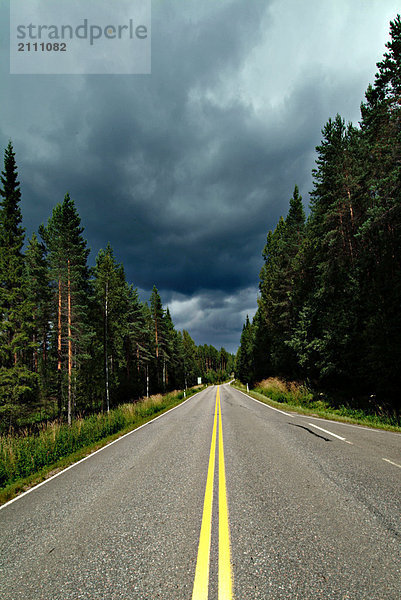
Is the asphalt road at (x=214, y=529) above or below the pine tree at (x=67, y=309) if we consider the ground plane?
below

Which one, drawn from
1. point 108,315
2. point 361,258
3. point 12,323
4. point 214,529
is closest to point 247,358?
point 108,315

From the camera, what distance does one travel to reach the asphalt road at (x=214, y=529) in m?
2.24

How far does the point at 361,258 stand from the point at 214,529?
1604 cm

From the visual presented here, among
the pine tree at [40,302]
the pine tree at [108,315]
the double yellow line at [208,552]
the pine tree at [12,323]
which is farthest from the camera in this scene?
the pine tree at [108,315]

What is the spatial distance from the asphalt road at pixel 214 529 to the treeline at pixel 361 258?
29.6 ft

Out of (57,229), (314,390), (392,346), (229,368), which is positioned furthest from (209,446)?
(229,368)

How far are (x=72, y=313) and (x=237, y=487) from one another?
18846 mm

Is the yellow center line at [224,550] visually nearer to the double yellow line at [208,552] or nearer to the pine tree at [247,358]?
the double yellow line at [208,552]

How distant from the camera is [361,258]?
567 inches

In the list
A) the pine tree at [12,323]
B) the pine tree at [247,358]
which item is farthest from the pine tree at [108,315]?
the pine tree at [247,358]

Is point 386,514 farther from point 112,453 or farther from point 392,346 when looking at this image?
point 392,346

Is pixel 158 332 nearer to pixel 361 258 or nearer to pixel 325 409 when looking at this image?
pixel 325 409

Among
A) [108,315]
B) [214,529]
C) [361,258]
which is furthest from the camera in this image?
[108,315]

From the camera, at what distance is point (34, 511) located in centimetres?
402
